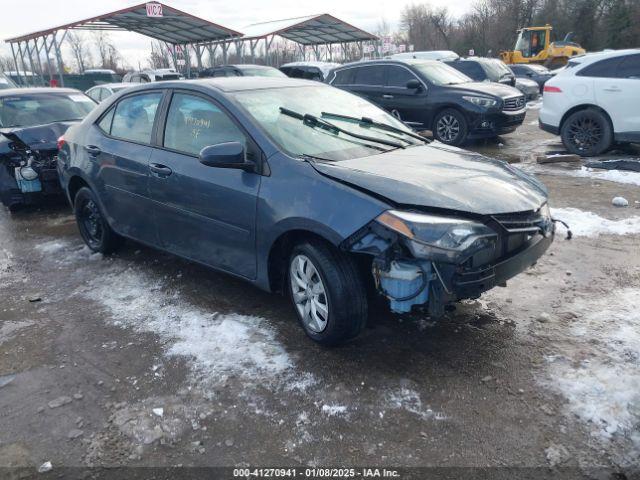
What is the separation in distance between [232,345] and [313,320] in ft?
1.94

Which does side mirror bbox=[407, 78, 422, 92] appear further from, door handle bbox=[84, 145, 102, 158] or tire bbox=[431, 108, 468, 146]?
door handle bbox=[84, 145, 102, 158]

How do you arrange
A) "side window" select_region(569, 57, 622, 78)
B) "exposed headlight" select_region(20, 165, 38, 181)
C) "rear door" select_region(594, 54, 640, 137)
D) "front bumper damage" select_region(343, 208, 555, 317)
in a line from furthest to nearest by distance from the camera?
"side window" select_region(569, 57, 622, 78), "rear door" select_region(594, 54, 640, 137), "exposed headlight" select_region(20, 165, 38, 181), "front bumper damage" select_region(343, 208, 555, 317)

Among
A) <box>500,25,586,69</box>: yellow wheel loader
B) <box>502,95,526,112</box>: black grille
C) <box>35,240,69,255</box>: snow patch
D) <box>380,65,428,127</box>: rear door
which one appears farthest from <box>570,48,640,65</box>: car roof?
<box>500,25,586,69</box>: yellow wheel loader

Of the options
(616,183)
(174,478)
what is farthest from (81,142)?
(616,183)

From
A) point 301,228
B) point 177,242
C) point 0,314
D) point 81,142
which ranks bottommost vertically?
point 0,314

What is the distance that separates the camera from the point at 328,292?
3.12 m

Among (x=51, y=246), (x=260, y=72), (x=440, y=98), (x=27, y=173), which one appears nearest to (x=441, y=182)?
(x=51, y=246)

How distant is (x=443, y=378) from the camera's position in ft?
9.96

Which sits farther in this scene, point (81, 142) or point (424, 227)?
point (81, 142)

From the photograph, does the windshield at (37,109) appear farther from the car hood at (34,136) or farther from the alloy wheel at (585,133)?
the alloy wheel at (585,133)

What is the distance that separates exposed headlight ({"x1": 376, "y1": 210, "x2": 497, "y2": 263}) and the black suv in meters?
7.67

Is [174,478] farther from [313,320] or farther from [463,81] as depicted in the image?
[463,81]

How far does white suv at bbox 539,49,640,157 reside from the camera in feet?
27.0

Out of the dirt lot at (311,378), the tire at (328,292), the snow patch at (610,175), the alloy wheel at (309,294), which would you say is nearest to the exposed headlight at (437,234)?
the tire at (328,292)
